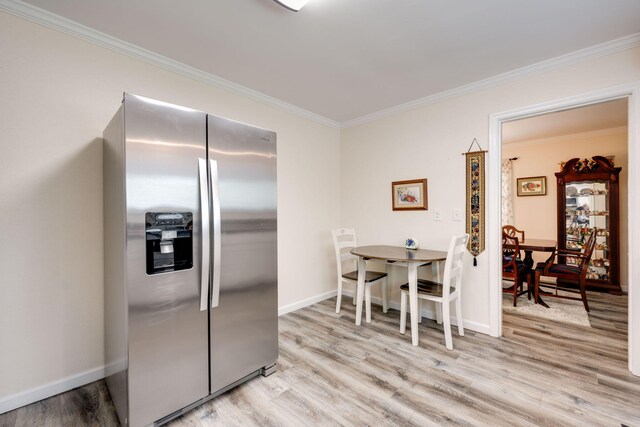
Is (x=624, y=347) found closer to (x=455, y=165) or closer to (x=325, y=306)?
(x=455, y=165)

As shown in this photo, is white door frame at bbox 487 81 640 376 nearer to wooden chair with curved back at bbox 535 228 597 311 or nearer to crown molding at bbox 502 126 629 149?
wooden chair with curved back at bbox 535 228 597 311

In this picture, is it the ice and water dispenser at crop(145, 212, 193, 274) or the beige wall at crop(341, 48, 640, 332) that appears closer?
the ice and water dispenser at crop(145, 212, 193, 274)

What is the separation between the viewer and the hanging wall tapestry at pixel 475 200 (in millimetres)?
2840

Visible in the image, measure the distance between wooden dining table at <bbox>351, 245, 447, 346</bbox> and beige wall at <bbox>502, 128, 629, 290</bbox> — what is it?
3.37m

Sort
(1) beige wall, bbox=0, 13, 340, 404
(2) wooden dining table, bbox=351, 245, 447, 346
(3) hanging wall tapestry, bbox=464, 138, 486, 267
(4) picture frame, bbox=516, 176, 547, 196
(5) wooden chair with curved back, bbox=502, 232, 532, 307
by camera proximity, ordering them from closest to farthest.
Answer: (1) beige wall, bbox=0, 13, 340, 404 < (2) wooden dining table, bbox=351, 245, 447, 346 < (3) hanging wall tapestry, bbox=464, 138, 486, 267 < (5) wooden chair with curved back, bbox=502, 232, 532, 307 < (4) picture frame, bbox=516, 176, 547, 196

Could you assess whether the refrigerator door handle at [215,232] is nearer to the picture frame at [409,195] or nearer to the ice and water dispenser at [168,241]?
the ice and water dispenser at [168,241]

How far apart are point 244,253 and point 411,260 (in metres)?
1.54

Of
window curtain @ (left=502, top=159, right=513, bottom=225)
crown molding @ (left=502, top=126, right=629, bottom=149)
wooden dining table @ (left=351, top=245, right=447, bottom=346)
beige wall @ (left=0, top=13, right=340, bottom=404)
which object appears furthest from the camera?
window curtain @ (left=502, top=159, right=513, bottom=225)

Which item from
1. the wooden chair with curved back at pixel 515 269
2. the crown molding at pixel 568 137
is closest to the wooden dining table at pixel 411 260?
the wooden chair with curved back at pixel 515 269

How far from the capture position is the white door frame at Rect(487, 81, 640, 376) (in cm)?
211

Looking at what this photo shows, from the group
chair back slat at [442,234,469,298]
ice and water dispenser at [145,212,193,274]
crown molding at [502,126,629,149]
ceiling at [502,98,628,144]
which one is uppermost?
ceiling at [502,98,628,144]

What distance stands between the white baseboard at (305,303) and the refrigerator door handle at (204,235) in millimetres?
1781

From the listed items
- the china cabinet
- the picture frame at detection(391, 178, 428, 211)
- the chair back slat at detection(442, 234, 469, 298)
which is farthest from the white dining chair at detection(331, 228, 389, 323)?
the china cabinet

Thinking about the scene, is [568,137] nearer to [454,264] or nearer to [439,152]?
[439,152]
